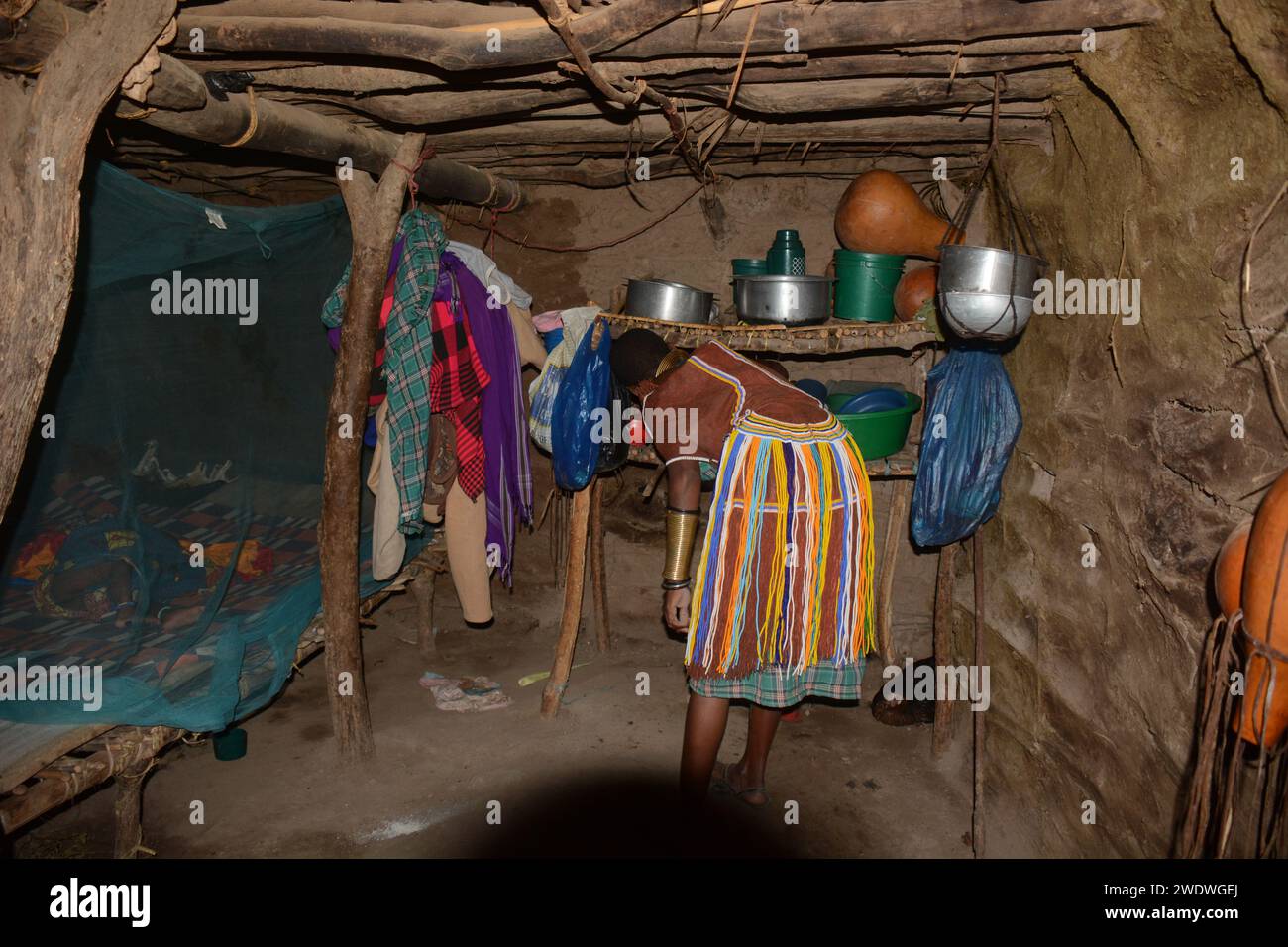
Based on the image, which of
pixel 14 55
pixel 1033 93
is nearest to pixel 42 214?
pixel 14 55

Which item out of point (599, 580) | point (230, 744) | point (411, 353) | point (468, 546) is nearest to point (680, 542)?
point (468, 546)

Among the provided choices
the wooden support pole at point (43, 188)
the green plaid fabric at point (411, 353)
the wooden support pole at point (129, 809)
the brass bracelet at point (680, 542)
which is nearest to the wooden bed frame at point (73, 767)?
the wooden support pole at point (129, 809)

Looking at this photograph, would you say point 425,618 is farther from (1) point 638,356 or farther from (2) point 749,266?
(2) point 749,266

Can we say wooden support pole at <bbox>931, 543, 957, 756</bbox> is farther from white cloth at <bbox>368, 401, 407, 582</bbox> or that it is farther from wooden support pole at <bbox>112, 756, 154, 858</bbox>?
Answer: wooden support pole at <bbox>112, 756, 154, 858</bbox>

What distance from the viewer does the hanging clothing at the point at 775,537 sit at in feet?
9.93

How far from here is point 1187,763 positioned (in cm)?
248

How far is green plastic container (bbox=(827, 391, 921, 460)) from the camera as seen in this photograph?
12.7ft

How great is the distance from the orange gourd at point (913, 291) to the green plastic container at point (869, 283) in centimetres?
7

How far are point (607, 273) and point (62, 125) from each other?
129 inches

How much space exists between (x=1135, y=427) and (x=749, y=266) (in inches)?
86.1

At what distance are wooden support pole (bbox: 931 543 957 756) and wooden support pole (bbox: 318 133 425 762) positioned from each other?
2.73 metres

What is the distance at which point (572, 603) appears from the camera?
4316 millimetres

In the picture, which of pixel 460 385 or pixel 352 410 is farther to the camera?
pixel 460 385
